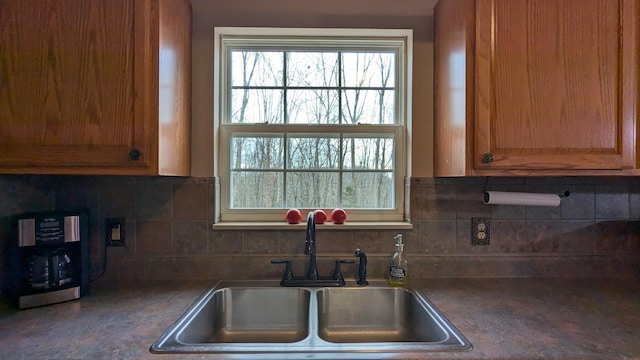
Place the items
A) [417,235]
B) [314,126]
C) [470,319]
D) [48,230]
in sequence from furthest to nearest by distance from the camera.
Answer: [314,126] < [417,235] < [48,230] < [470,319]

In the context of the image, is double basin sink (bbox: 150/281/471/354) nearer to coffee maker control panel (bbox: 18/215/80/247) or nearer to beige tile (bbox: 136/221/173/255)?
beige tile (bbox: 136/221/173/255)

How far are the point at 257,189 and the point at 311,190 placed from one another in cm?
27

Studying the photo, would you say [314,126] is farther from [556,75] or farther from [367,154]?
[556,75]

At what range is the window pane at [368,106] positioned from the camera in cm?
167

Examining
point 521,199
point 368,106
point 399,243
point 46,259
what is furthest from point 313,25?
point 46,259

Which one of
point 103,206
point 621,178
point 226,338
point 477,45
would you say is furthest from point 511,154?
point 103,206

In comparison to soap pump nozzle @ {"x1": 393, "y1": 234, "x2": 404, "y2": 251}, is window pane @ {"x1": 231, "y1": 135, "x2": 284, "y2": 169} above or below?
above

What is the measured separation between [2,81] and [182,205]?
0.74 m

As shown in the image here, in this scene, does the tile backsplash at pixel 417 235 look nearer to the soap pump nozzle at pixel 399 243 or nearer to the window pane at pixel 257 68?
the soap pump nozzle at pixel 399 243

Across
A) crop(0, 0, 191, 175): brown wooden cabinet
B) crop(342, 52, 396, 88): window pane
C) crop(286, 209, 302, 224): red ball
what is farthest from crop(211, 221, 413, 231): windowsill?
crop(342, 52, 396, 88): window pane

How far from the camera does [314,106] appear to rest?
1.67m

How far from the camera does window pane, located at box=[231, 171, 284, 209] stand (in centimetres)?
165

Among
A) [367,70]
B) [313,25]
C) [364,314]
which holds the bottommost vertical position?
[364,314]

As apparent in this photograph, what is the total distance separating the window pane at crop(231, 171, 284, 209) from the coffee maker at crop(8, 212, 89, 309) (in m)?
0.63
